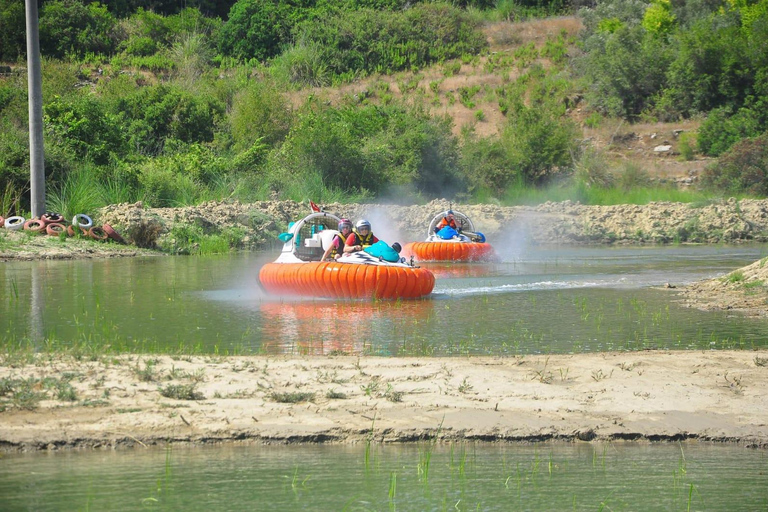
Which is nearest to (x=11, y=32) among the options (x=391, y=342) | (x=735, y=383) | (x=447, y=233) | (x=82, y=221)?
(x=82, y=221)

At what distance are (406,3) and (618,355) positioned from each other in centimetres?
5116

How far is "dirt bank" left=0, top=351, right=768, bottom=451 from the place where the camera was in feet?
21.1

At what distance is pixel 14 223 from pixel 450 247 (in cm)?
925

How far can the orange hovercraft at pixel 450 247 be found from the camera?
66.3ft

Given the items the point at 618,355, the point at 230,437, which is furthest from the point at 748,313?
the point at 230,437

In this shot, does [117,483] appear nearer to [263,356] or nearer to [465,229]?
[263,356]

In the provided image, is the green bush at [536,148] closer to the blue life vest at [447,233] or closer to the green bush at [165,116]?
the green bush at [165,116]

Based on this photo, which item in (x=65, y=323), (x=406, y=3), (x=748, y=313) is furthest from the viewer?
(x=406, y=3)

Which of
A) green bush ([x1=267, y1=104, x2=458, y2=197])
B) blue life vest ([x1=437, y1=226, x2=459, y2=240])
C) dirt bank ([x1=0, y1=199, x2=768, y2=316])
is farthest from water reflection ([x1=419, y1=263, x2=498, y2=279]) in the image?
green bush ([x1=267, y1=104, x2=458, y2=197])

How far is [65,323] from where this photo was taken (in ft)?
36.3

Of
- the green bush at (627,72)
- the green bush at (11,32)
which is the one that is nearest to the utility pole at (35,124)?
the green bush at (11,32)

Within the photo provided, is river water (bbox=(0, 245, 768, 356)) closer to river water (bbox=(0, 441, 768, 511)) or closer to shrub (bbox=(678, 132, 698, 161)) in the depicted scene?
river water (bbox=(0, 441, 768, 511))

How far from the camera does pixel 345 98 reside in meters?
45.1

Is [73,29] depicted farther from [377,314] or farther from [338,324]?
[338,324]
